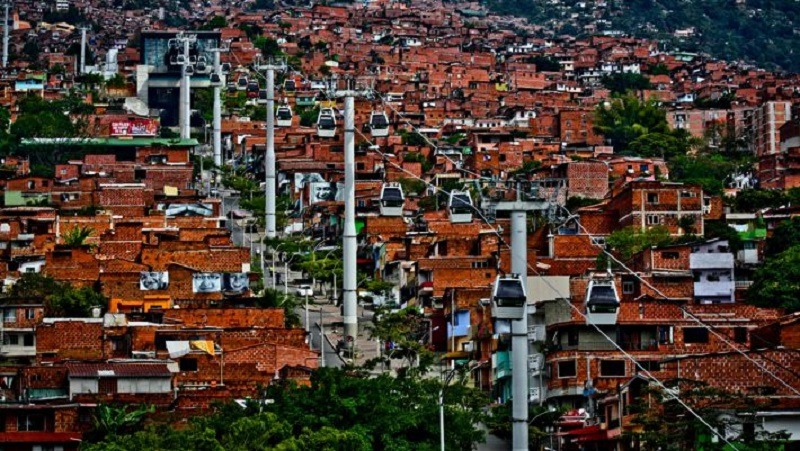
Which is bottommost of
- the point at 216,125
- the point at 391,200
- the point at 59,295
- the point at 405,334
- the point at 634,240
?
the point at 405,334

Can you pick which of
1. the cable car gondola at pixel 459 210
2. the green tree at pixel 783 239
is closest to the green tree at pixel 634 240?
the green tree at pixel 783 239

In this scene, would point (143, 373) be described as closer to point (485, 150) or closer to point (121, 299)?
point (121, 299)

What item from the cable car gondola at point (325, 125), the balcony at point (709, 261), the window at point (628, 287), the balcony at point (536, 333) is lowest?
the balcony at point (536, 333)

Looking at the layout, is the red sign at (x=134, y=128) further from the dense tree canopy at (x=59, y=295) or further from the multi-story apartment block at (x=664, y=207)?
the dense tree canopy at (x=59, y=295)

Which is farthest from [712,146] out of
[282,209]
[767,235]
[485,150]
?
[767,235]

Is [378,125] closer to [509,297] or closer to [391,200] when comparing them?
[391,200]

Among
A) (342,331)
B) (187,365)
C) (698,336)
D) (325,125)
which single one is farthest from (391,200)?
(342,331)
